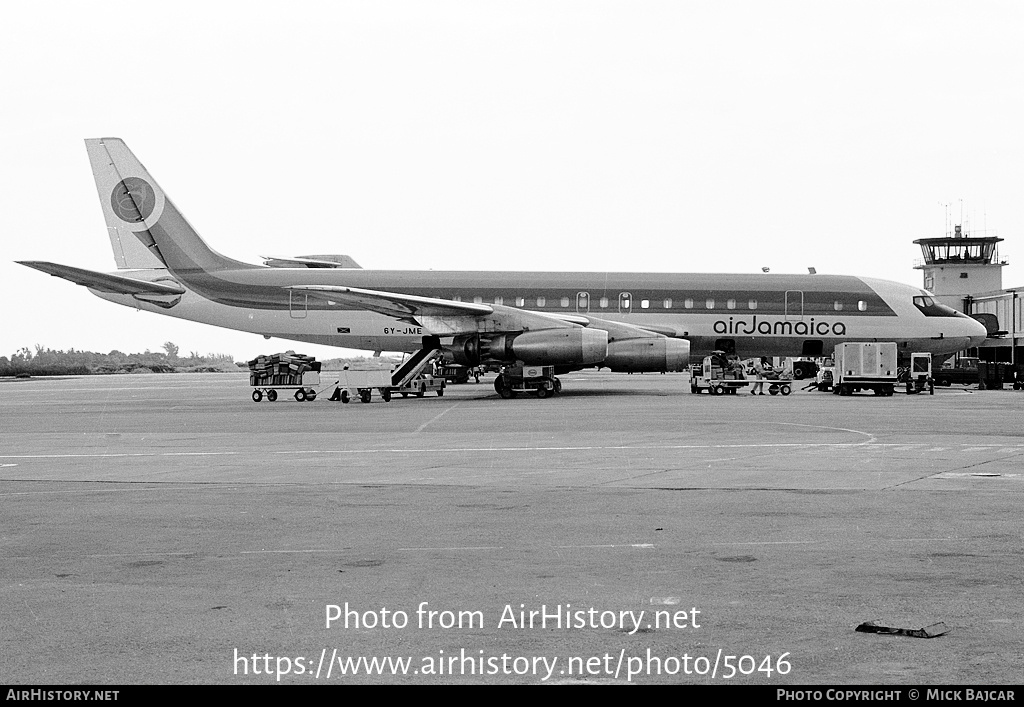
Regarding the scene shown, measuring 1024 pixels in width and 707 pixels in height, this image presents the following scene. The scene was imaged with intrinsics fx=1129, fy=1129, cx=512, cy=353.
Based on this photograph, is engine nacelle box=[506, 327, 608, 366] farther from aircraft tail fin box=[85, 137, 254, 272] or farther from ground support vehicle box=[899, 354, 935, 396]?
ground support vehicle box=[899, 354, 935, 396]

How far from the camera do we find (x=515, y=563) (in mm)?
7414

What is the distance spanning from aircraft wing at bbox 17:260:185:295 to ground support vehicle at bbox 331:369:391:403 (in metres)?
7.40

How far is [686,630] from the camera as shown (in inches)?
220

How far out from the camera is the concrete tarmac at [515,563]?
5109mm

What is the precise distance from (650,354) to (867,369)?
747cm

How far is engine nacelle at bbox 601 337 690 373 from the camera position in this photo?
1289 inches

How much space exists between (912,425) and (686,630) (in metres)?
16.1

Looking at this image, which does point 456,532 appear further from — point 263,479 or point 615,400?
point 615,400

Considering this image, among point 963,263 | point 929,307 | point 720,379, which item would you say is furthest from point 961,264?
point 720,379

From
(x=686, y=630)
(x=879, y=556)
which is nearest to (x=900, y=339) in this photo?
(x=879, y=556)

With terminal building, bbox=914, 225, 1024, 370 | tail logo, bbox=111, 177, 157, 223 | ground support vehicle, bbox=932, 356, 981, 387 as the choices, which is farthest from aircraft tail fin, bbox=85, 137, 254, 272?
terminal building, bbox=914, 225, 1024, 370

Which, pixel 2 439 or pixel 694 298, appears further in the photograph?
pixel 694 298

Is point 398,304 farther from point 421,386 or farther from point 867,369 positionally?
point 867,369
